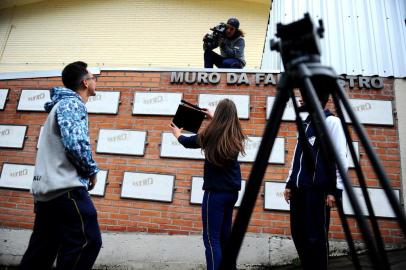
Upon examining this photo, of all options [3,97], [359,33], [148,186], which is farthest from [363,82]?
[3,97]

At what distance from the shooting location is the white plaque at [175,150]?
3939 millimetres

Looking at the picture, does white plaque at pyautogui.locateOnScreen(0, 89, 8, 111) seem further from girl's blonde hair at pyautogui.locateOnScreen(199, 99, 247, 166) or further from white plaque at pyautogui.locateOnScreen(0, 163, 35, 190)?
girl's blonde hair at pyautogui.locateOnScreen(199, 99, 247, 166)

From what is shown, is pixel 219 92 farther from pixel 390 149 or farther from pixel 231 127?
pixel 390 149

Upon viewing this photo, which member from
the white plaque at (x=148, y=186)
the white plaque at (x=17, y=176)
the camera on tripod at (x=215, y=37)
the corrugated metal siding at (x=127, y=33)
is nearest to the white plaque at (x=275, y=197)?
the white plaque at (x=148, y=186)

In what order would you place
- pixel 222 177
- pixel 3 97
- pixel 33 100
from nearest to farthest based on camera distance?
pixel 222 177 → pixel 33 100 → pixel 3 97

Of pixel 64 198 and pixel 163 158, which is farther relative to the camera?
pixel 163 158

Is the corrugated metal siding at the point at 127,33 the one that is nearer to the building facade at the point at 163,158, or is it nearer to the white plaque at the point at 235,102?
the building facade at the point at 163,158

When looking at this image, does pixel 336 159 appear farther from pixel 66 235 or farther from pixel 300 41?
pixel 66 235

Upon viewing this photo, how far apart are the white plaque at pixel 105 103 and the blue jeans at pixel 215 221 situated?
7.76ft

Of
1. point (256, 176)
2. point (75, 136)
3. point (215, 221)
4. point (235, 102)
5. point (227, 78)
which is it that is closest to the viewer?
point (256, 176)

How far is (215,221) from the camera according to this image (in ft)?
7.84

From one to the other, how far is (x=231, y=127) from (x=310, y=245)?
108 centimetres

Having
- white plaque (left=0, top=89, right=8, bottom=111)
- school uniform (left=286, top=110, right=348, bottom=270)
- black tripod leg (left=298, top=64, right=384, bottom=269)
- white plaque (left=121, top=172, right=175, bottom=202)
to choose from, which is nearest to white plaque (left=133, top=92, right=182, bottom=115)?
white plaque (left=121, top=172, right=175, bottom=202)

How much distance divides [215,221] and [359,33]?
356 cm
